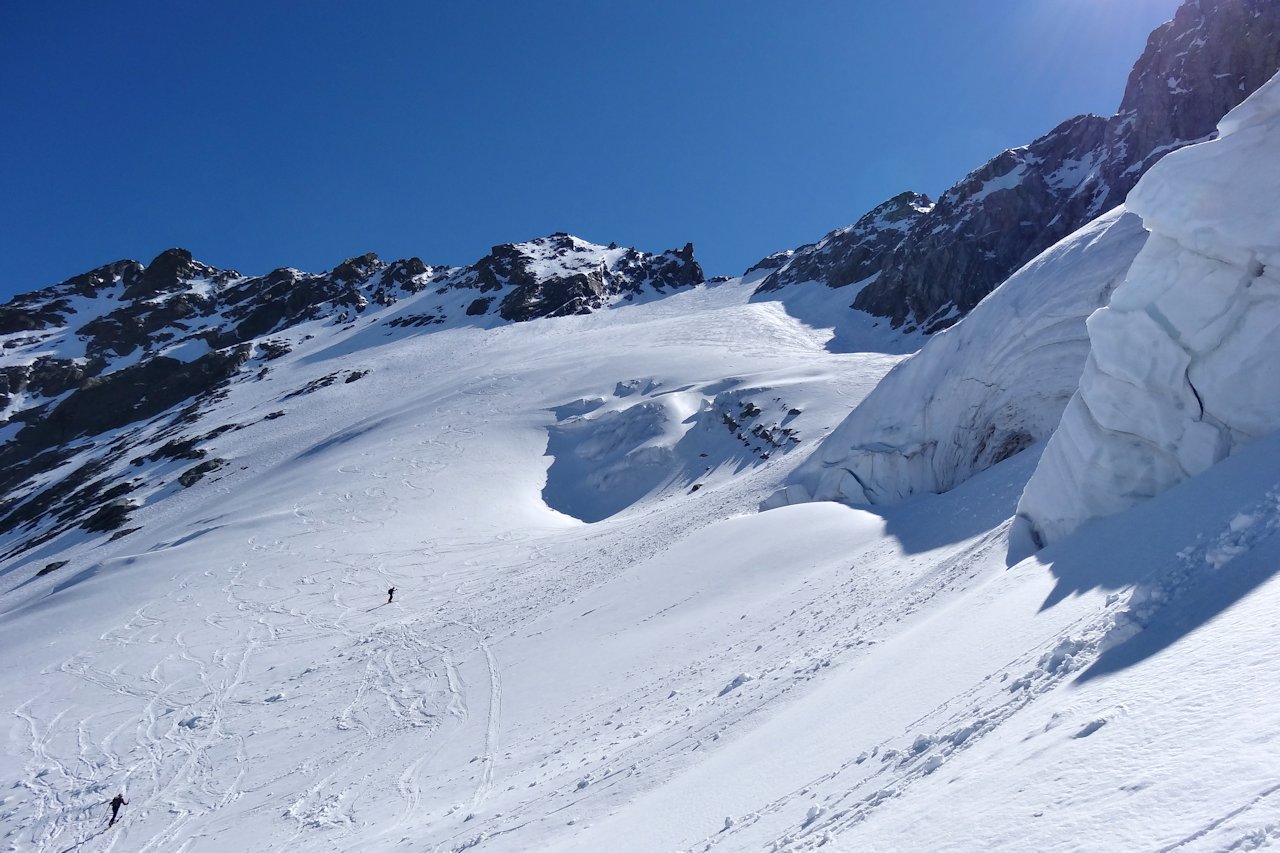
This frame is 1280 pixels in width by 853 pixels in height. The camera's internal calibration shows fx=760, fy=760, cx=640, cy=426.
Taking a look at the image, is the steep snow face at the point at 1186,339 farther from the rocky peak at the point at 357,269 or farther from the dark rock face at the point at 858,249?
the rocky peak at the point at 357,269

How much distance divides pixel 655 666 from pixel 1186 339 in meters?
10.2

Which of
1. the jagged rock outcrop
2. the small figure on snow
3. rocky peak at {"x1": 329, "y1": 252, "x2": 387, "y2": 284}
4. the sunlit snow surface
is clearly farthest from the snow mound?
rocky peak at {"x1": 329, "y1": 252, "x2": 387, "y2": 284}

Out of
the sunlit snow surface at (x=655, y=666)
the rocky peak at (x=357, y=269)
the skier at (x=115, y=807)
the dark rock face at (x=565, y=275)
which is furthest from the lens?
the rocky peak at (x=357, y=269)

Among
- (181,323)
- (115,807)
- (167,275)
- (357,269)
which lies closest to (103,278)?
(167,275)

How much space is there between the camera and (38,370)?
104m

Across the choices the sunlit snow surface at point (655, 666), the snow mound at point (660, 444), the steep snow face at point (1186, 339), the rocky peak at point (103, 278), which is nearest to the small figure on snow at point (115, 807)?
the sunlit snow surface at point (655, 666)

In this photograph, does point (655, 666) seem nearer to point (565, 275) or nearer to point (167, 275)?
point (565, 275)

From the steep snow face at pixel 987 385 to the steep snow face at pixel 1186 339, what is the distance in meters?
5.70

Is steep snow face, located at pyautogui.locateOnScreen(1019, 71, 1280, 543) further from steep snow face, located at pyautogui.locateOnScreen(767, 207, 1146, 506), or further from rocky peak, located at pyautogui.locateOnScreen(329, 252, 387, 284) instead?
rocky peak, located at pyautogui.locateOnScreen(329, 252, 387, 284)

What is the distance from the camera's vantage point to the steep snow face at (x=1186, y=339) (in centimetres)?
922

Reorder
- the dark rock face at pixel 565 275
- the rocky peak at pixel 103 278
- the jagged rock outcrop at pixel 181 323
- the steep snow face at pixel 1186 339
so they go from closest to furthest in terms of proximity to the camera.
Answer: the steep snow face at pixel 1186 339
the jagged rock outcrop at pixel 181 323
the dark rock face at pixel 565 275
the rocky peak at pixel 103 278

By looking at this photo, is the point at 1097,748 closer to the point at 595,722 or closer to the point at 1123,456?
the point at 1123,456

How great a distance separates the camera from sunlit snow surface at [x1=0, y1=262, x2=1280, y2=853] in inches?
183

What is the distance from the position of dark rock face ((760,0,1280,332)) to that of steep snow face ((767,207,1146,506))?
177 feet
